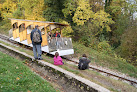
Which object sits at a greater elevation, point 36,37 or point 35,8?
point 35,8

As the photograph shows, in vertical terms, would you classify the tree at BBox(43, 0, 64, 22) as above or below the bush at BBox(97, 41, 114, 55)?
above

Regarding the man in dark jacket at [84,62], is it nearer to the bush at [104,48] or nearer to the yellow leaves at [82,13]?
the bush at [104,48]

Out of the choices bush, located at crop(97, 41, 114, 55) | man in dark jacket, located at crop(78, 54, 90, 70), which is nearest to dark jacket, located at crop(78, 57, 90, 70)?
man in dark jacket, located at crop(78, 54, 90, 70)

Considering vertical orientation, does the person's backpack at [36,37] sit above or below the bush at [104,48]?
above

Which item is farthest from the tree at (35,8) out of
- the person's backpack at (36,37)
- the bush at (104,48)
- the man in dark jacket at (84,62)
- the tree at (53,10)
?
the man in dark jacket at (84,62)

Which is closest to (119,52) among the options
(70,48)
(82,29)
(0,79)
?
(82,29)

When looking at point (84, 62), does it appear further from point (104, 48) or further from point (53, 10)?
point (53, 10)

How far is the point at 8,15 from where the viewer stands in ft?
83.9

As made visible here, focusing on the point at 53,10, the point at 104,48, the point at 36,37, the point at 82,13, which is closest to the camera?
the point at 36,37

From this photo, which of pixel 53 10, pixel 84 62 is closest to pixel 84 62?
pixel 84 62

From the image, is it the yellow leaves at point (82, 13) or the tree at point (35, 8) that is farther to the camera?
the tree at point (35, 8)

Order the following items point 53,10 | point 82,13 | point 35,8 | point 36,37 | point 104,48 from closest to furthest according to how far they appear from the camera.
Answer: point 36,37 < point 104,48 < point 82,13 < point 53,10 < point 35,8

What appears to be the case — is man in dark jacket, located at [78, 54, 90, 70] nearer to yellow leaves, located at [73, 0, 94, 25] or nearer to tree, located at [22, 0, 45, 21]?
yellow leaves, located at [73, 0, 94, 25]

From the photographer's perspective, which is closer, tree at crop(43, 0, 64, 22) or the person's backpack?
the person's backpack
